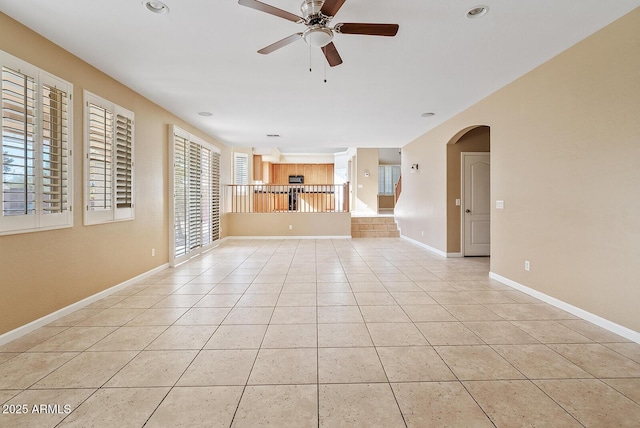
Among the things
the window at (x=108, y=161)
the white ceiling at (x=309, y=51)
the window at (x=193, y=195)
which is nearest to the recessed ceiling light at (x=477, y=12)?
the white ceiling at (x=309, y=51)

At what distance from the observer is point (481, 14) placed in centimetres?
256

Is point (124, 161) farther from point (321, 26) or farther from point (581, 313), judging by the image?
point (581, 313)

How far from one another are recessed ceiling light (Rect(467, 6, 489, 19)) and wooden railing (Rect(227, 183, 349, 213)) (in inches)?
248

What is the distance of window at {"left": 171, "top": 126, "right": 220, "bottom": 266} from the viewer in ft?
18.0

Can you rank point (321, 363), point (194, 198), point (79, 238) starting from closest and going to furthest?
point (321, 363), point (79, 238), point (194, 198)

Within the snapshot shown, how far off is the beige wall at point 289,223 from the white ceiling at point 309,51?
157 inches

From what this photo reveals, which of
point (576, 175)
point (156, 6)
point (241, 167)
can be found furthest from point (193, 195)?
point (576, 175)

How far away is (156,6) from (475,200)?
6.03 m

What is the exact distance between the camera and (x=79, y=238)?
3.29m

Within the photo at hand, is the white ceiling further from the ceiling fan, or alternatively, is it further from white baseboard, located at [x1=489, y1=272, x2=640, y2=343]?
white baseboard, located at [x1=489, y1=272, x2=640, y2=343]

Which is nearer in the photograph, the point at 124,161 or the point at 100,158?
the point at 100,158

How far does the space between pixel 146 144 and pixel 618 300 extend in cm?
616

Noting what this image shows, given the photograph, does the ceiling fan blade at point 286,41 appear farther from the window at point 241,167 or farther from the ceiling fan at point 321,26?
the window at point 241,167

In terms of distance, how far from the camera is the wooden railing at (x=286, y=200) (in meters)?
8.96
